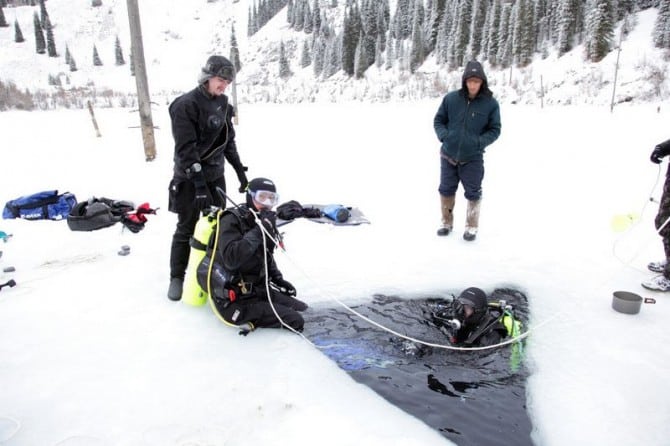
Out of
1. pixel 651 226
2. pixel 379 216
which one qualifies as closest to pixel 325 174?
pixel 379 216

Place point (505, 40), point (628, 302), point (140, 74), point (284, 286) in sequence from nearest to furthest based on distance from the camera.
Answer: point (628, 302), point (284, 286), point (140, 74), point (505, 40)

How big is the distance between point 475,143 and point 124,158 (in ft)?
28.3

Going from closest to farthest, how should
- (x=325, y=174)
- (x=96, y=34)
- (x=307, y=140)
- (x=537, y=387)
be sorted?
(x=537, y=387), (x=325, y=174), (x=307, y=140), (x=96, y=34)

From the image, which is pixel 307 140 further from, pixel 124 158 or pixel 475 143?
pixel 475 143

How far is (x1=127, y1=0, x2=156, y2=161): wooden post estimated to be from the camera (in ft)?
30.5

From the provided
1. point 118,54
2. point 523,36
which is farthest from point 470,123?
point 118,54

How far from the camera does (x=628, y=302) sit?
3654 mm

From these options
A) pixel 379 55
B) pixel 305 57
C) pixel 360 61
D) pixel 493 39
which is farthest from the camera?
pixel 305 57

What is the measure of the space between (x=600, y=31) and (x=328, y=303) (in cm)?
2331

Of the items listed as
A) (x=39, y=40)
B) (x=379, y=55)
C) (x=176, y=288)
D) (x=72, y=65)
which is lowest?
(x=176, y=288)

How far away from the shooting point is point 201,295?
3.64 metres

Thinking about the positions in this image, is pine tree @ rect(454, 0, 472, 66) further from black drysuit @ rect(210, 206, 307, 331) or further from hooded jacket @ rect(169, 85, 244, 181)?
black drysuit @ rect(210, 206, 307, 331)

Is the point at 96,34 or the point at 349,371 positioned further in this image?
the point at 96,34

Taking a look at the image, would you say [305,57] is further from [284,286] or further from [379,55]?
[284,286]
